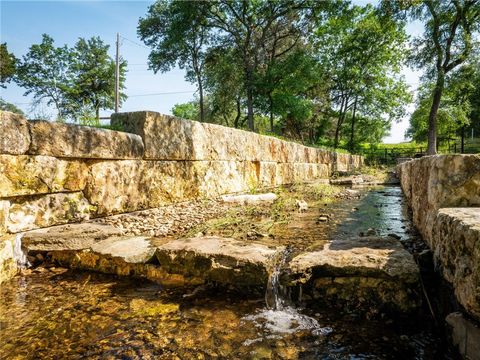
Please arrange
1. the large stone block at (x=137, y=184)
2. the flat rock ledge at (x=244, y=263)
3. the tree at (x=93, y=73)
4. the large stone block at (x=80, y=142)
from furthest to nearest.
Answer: the tree at (x=93, y=73) → the large stone block at (x=137, y=184) → the large stone block at (x=80, y=142) → the flat rock ledge at (x=244, y=263)

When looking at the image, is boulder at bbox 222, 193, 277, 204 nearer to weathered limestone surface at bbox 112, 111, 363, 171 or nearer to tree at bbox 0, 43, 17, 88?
weathered limestone surface at bbox 112, 111, 363, 171

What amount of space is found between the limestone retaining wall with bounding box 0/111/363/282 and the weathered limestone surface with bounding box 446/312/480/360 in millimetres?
3437

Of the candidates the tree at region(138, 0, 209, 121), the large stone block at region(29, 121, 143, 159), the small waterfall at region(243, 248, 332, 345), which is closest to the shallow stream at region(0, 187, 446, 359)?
the small waterfall at region(243, 248, 332, 345)

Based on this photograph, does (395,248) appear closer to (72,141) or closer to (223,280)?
(223,280)

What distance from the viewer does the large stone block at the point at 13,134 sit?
2460 mm

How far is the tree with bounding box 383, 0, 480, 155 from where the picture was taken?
44.7 feet

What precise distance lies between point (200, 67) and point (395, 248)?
2334 cm

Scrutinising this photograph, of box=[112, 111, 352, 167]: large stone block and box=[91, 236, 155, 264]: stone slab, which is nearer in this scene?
box=[91, 236, 155, 264]: stone slab

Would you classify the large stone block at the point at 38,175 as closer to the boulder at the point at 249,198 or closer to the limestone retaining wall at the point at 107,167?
the limestone retaining wall at the point at 107,167

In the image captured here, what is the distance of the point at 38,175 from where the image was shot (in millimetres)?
2756

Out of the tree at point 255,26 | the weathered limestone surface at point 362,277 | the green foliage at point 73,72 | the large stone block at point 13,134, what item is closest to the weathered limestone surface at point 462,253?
the weathered limestone surface at point 362,277

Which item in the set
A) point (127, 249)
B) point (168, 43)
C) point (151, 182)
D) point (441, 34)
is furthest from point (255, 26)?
point (127, 249)

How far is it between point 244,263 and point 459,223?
147cm

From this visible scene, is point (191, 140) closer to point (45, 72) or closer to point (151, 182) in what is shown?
point (151, 182)
